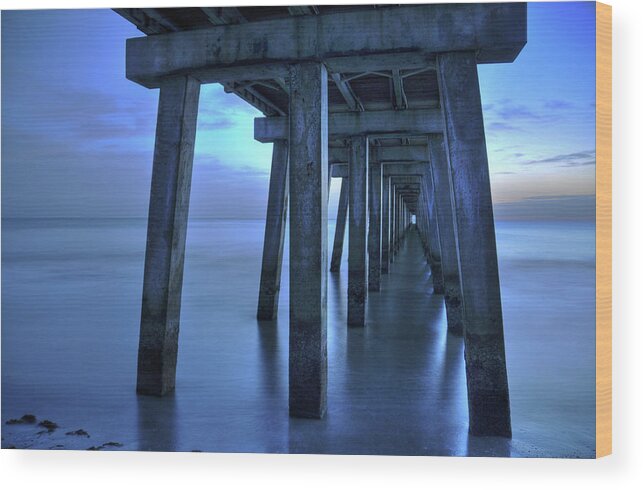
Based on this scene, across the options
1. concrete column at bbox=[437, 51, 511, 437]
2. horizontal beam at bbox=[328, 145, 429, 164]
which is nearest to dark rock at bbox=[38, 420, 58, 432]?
concrete column at bbox=[437, 51, 511, 437]

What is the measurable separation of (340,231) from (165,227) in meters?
16.9

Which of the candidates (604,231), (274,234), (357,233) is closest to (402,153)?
(357,233)

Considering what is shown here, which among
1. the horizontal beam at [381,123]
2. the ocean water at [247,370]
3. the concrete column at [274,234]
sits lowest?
the ocean water at [247,370]

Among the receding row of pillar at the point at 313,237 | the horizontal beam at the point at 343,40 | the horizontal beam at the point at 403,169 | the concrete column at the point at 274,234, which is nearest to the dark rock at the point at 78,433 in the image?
the receding row of pillar at the point at 313,237

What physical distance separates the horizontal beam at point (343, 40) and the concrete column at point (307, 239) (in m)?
0.35

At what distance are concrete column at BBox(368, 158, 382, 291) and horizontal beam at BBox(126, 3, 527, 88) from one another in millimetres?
7798

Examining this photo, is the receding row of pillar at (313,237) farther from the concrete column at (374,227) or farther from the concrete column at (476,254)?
the concrete column at (374,227)

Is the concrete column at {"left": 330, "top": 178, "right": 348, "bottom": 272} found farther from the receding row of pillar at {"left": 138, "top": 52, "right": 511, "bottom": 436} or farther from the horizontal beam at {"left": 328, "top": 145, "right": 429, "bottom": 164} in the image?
the receding row of pillar at {"left": 138, "top": 52, "right": 511, "bottom": 436}

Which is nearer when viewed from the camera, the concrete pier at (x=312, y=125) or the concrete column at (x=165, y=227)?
the concrete pier at (x=312, y=125)

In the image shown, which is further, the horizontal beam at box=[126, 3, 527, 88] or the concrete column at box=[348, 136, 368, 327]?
the concrete column at box=[348, 136, 368, 327]

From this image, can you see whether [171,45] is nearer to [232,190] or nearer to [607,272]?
[232,190]

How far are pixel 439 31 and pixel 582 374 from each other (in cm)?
416

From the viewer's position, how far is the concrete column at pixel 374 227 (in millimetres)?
14516

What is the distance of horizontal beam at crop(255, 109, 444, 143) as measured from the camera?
11141 mm
